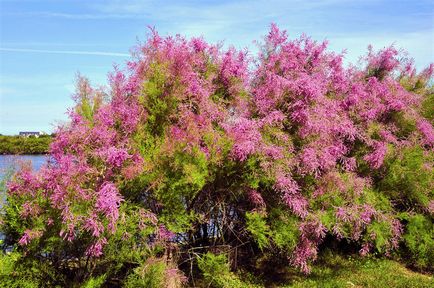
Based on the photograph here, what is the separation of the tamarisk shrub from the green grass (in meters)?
0.38

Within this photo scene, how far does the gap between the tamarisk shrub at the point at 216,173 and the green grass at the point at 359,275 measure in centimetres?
38

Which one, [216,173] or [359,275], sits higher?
[216,173]

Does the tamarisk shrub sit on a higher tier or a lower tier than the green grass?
higher

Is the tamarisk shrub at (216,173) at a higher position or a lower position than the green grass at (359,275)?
higher

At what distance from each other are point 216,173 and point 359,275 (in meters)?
4.33

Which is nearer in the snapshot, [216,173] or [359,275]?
[216,173]

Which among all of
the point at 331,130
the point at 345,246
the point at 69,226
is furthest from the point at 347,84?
the point at 69,226

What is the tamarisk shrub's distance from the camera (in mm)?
7699

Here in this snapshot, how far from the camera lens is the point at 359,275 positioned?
10.7 meters

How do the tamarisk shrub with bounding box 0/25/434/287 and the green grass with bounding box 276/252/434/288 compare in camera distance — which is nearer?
the tamarisk shrub with bounding box 0/25/434/287

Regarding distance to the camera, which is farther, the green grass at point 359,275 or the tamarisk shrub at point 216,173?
the green grass at point 359,275

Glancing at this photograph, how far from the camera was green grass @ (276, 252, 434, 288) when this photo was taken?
32.7ft

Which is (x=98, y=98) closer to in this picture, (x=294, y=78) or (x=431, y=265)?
(x=294, y=78)

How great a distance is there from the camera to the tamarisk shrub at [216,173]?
25.3 feet
